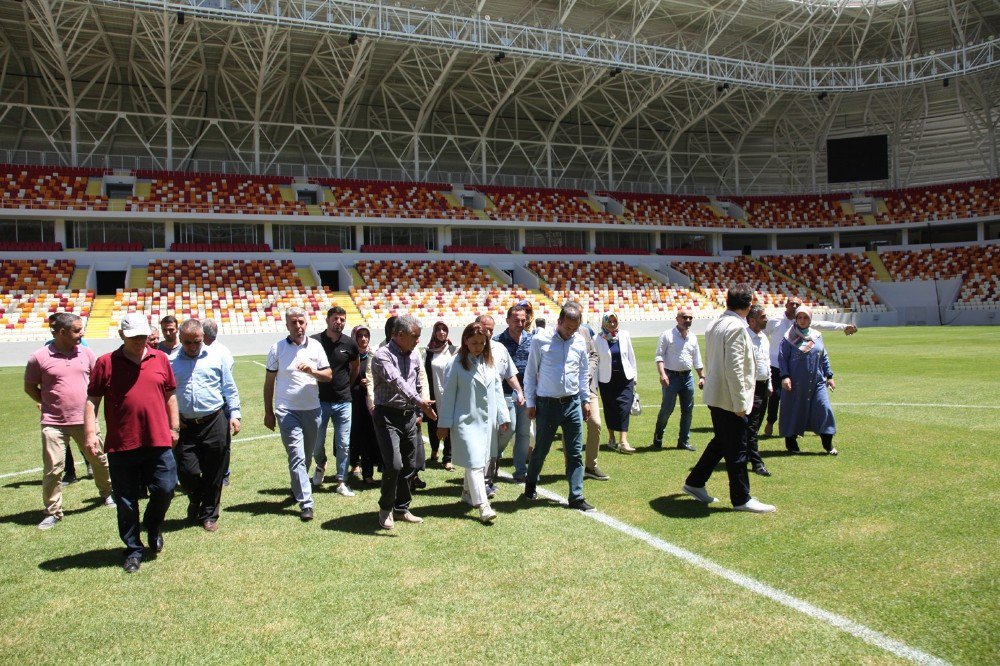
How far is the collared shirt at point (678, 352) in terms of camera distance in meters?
9.60

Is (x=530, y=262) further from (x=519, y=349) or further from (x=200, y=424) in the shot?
(x=200, y=424)

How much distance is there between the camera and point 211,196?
4012cm

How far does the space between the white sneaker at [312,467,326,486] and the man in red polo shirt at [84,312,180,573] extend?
92.4 inches

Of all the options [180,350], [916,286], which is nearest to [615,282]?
[916,286]

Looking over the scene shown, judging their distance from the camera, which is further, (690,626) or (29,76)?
(29,76)

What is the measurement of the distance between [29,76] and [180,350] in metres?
41.6

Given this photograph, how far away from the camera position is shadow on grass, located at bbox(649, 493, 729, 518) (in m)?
6.46

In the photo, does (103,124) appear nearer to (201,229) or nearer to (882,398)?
(201,229)

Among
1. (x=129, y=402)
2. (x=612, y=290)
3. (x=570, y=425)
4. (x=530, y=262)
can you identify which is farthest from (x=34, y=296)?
(x=570, y=425)

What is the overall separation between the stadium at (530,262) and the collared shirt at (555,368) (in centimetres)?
111

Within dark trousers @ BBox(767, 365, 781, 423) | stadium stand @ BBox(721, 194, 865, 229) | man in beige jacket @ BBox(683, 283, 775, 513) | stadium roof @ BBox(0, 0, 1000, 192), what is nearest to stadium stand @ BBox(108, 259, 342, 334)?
stadium roof @ BBox(0, 0, 1000, 192)

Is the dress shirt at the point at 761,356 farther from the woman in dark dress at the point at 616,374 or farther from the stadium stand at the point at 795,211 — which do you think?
the stadium stand at the point at 795,211

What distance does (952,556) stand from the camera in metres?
5.09

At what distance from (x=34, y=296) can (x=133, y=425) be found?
104 feet
